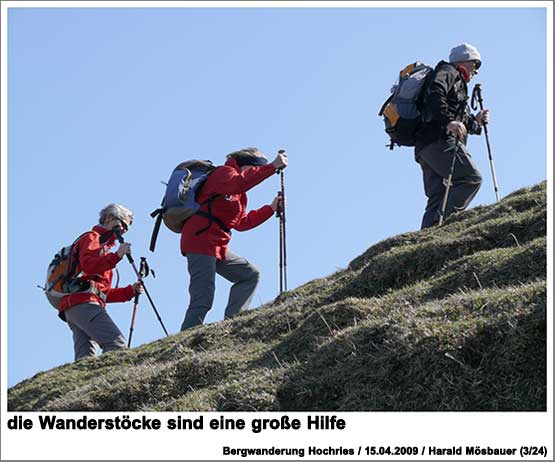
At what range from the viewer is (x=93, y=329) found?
1739cm

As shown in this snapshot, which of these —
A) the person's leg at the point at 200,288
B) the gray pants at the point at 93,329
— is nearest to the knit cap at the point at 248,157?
the person's leg at the point at 200,288

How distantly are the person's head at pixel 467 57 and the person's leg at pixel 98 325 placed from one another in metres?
6.44

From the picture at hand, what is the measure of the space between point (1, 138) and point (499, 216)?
6470 millimetres

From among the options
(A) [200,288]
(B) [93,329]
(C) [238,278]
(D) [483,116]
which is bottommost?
(B) [93,329]

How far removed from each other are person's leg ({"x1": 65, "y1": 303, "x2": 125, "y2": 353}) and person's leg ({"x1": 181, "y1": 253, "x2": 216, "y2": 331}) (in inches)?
38.5

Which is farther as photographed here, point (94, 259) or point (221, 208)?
point (221, 208)

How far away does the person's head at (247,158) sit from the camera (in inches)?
734

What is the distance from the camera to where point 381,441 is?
9641 mm

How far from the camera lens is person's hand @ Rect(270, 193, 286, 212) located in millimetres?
19828

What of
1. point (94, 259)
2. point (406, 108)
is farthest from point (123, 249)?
point (406, 108)

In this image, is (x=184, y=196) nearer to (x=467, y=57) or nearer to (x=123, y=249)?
(x=123, y=249)

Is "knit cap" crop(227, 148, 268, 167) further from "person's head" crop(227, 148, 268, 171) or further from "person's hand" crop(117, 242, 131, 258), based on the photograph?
"person's hand" crop(117, 242, 131, 258)

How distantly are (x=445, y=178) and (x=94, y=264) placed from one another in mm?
5199

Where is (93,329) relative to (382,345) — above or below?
above
